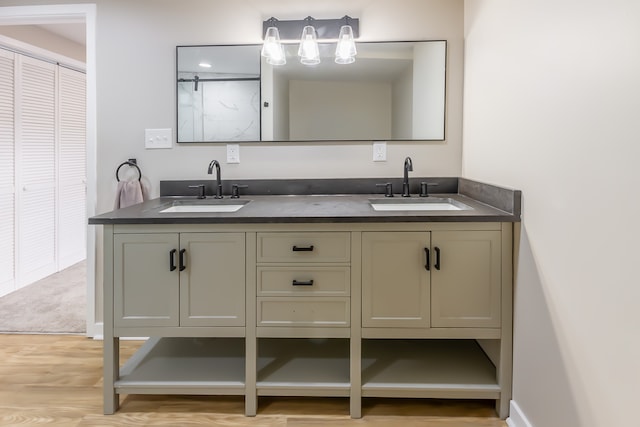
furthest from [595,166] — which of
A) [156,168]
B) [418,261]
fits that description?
[156,168]

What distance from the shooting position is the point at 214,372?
1.94 m

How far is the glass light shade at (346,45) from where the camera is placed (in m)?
2.42

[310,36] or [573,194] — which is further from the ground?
[310,36]

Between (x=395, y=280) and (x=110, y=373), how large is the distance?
48.6 inches

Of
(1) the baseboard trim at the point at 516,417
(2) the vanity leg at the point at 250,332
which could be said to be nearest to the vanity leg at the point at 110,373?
(2) the vanity leg at the point at 250,332

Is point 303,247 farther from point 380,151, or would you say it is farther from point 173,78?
point 173,78

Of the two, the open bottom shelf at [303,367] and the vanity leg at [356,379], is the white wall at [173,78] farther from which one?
the vanity leg at [356,379]

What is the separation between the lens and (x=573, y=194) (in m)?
1.31

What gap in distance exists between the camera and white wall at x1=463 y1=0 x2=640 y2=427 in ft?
3.51

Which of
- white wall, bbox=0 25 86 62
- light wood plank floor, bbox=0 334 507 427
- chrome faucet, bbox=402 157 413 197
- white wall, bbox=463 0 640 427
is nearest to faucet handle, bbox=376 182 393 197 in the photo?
chrome faucet, bbox=402 157 413 197

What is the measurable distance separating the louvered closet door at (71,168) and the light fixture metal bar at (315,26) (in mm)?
2547

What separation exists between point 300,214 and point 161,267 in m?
0.60

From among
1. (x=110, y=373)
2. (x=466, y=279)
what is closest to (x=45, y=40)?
(x=110, y=373)

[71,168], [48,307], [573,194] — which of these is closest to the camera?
[573,194]
